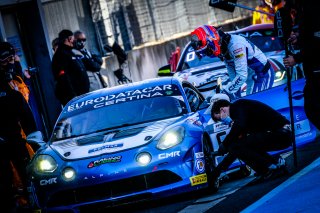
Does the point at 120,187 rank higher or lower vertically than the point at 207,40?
lower

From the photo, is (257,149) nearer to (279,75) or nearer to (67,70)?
(279,75)

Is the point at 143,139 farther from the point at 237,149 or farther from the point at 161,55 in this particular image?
the point at 161,55

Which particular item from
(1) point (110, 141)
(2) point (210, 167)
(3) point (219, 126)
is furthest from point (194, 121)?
(1) point (110, 141)

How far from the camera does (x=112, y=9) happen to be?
76.8 feet

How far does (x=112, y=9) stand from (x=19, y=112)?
1216cm

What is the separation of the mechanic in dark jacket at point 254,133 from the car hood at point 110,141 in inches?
23.8

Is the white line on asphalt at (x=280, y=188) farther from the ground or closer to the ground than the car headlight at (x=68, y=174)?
closer to the ground

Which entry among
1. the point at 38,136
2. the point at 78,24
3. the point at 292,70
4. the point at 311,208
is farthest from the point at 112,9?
the point at 311,208

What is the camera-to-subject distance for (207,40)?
11672mm

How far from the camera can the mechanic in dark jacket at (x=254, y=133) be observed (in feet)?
32.3

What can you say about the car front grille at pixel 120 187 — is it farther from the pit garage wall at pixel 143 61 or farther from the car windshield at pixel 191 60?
the pit garage wall at pixel 143 61

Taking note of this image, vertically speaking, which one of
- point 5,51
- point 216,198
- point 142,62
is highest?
point 5,51

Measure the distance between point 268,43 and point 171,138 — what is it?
21.8ft

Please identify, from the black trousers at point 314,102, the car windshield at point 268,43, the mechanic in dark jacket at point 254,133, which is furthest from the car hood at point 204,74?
the black trousers at point 314,102
